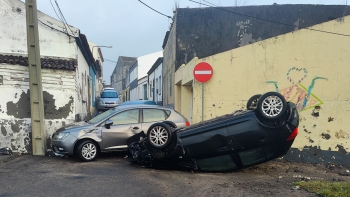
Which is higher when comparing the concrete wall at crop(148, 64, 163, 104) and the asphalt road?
the concrete wall at crop(148, 64, 163, 104)

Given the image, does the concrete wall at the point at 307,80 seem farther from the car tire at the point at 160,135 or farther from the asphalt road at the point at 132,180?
the car tire at the point at 160,135

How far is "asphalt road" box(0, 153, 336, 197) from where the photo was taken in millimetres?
5391

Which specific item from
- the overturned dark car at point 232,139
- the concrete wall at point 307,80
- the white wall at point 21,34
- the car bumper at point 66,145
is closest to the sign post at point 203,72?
the concrete wall at point 307,80

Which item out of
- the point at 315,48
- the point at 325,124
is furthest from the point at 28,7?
the point at 325,124

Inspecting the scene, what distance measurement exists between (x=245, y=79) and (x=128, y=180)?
15.7 feet

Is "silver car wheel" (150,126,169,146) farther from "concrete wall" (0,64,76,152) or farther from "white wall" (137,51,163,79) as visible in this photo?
"white wall" (137,51,163,79)

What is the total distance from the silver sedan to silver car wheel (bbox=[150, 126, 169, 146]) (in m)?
0.98

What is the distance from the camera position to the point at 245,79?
29.8 ft

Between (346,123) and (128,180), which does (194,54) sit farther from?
(128,180)

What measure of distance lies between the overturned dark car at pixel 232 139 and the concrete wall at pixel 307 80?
221 centimetres

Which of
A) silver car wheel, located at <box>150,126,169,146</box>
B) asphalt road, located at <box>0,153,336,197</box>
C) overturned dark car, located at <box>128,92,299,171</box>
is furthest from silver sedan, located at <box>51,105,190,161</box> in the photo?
overturned dark car, located at <box>128,92,299,171</box>

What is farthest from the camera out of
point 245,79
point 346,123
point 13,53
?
point 13,53

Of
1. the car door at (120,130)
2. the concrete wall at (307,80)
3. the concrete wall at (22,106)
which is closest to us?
the concrete wall at (307,80)

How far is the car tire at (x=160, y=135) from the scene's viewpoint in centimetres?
684
